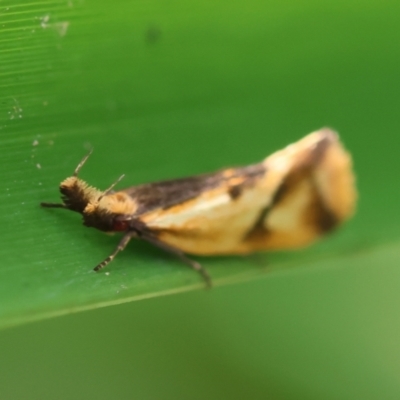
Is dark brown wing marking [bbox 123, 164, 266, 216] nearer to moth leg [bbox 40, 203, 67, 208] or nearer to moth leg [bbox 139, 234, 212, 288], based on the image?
moth leg [bbox 139, 234, 212, 288]

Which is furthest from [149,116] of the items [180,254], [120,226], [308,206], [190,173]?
[308,206]

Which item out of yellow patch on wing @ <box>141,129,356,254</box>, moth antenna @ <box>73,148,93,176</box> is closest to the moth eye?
yellow patch on wing @ <box>141,129,356,254</box>

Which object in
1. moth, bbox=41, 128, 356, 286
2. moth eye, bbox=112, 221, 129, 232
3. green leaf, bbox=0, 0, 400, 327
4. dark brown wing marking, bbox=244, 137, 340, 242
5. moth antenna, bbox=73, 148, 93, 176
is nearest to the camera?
green leaf, bbox=0, 0, 400, 327

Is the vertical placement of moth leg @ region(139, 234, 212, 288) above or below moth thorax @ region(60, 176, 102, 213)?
below

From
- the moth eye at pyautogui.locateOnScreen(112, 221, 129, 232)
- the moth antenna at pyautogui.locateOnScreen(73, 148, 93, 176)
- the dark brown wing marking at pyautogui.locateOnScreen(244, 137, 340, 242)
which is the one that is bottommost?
the dark brown wing marking at pyautogui.locateOnScreen(244, 137, 340, 242)

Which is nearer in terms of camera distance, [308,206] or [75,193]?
[75,193]

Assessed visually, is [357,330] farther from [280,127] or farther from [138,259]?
[138,259]

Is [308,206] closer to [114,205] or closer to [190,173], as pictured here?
[190,173]
